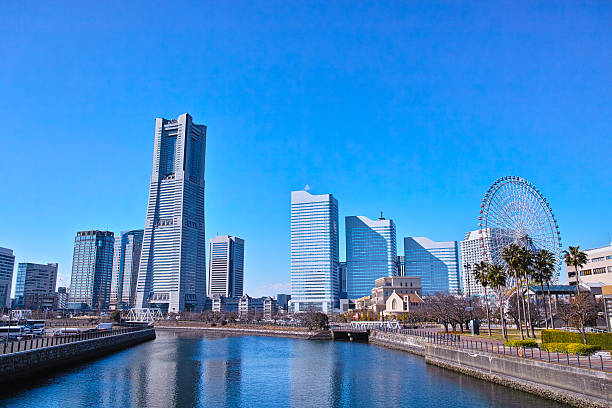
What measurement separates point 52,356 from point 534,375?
6236cm

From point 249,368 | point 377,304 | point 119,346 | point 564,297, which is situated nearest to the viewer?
point 249,368

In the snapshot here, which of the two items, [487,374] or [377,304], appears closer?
[487,374]

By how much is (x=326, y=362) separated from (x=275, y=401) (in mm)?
31436

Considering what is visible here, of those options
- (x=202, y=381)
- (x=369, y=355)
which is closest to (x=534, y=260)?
(x=369, y=355)

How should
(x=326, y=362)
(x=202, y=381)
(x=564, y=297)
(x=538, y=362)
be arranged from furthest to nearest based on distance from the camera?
(x=564, y=297) → (x=326, y=362) → (x=202, y=381) → (x=538, y=362)

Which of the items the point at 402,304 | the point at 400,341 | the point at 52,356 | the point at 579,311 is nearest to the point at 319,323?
the point at 402,304

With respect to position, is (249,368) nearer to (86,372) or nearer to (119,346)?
(86,372)

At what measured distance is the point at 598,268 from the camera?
128 m

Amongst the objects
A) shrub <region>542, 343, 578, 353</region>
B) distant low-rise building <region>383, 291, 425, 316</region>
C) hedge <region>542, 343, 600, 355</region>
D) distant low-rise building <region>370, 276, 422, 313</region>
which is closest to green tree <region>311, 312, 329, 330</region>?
distant low-rise building <region>383, 291, 425, 316</region>

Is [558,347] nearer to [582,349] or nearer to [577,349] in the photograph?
[577,349]

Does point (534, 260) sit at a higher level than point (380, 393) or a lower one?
higher

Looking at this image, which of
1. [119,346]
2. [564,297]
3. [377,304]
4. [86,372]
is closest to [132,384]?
[86,372]

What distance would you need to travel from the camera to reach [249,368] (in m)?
70.2

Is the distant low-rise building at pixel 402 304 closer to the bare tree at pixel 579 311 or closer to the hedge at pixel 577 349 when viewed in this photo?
the bare tree at pixel 579 311
